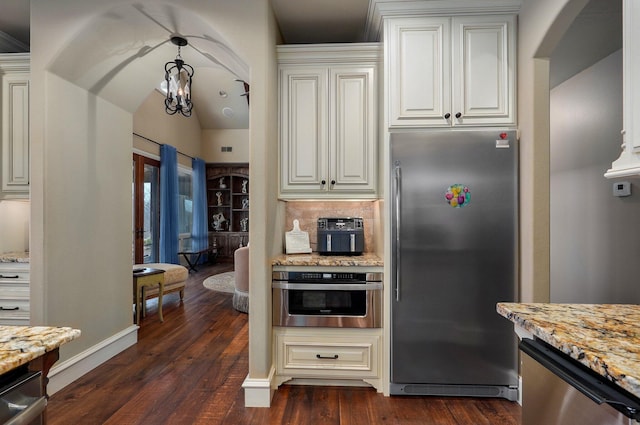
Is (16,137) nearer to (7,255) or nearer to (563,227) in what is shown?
(7,255)

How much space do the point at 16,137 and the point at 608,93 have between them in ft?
16.8

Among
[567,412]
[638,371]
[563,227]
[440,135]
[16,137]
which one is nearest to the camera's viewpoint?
[638,371]

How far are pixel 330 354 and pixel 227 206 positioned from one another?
7105 millimetres

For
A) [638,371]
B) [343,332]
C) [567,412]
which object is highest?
[638,371]

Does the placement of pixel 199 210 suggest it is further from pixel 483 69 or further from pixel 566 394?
pixel 566 394

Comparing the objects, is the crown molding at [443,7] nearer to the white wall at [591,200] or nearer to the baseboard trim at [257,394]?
the white wall at [591,200]

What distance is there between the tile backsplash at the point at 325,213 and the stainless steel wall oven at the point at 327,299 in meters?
0.63

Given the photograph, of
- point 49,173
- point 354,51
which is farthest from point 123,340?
point 354,51

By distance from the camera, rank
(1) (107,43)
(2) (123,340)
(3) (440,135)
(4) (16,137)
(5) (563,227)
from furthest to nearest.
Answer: (5) (563,227), (2) (123,340), (4) (16,137), (1) (107,43), (3) (440,135)

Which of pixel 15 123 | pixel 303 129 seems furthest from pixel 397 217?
pixel 15 123

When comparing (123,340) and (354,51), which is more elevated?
(354,51)

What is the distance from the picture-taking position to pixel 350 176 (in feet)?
8.46

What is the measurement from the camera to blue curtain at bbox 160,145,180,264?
6.55 meters

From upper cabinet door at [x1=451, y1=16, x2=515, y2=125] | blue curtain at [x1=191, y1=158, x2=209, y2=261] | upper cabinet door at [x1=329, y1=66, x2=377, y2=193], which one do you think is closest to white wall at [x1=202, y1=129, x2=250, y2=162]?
blue curtain at [x1=191, y1=158, x2=209, y2=261]
